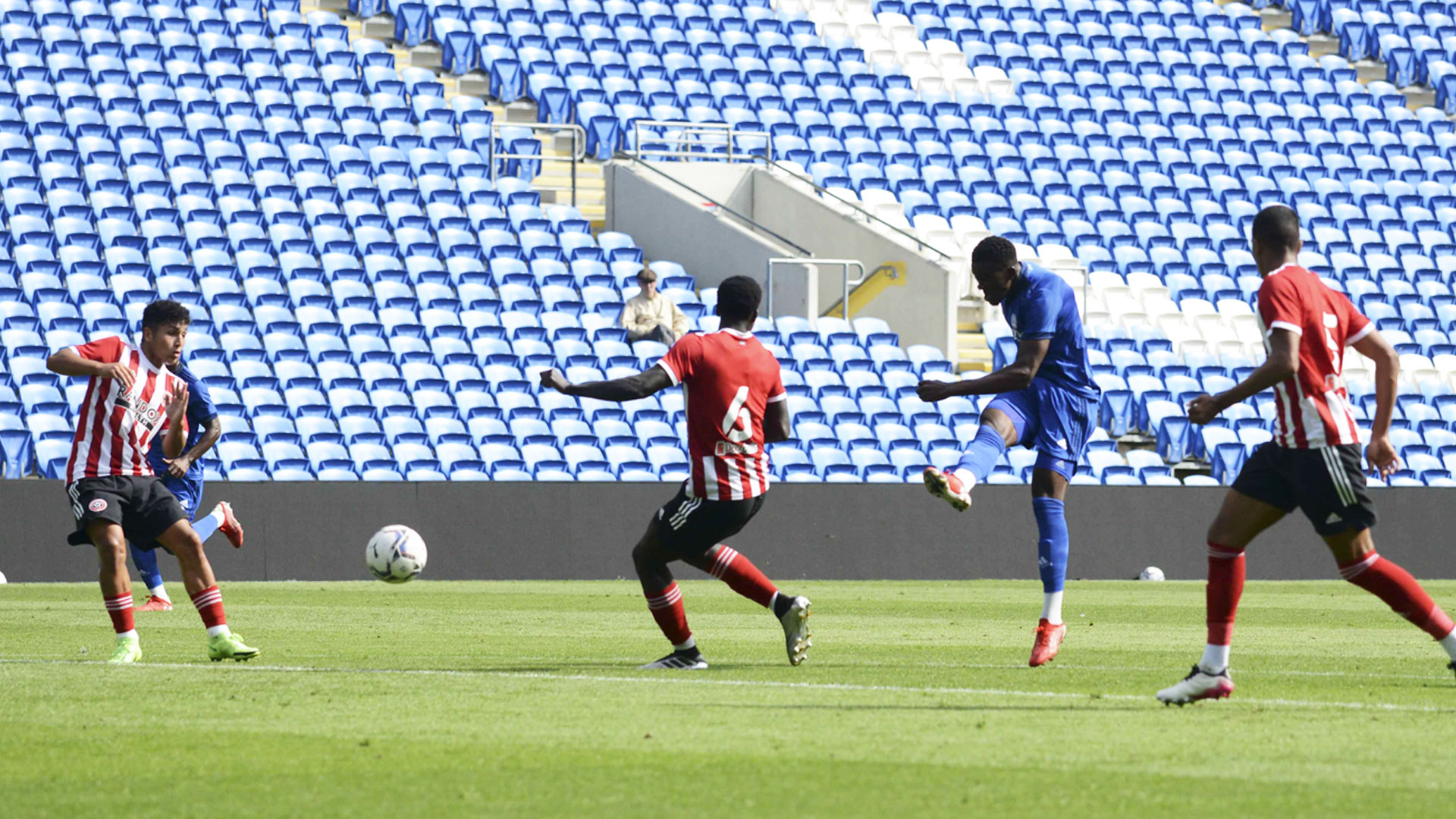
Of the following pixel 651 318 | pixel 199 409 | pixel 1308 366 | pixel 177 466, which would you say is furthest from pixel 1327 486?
pixel 651 318

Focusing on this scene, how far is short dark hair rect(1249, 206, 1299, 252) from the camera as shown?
286 inches

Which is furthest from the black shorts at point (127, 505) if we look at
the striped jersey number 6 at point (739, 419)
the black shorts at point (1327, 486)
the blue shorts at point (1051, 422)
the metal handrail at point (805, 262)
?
the metal handrail at point (805, 262)

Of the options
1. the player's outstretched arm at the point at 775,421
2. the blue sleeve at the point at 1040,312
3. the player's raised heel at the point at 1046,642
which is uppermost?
the blue sleeve at the point at 1040,312

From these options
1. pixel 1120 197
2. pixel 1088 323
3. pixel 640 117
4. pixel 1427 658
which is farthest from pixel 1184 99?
pixel 1427 658

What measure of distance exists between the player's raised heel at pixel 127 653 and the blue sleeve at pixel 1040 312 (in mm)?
4481

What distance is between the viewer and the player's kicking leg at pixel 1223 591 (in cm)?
719

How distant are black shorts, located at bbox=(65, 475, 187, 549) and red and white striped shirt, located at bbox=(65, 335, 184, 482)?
2.0 inches

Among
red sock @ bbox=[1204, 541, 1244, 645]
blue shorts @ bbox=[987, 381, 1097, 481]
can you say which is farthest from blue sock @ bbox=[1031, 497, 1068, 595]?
red sock @ bbox=[1204, 541, 1244, 645]

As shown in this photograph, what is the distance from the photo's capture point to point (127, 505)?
31.2 ft

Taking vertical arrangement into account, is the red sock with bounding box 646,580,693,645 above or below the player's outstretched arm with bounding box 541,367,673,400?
below

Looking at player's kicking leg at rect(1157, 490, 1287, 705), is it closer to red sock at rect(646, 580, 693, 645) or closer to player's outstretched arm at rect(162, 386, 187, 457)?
red sock at rect(646, 580, 693, 645)

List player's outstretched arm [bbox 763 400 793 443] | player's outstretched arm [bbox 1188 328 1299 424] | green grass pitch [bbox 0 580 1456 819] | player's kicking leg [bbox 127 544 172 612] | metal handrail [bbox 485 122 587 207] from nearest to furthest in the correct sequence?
green grass pitch [bbox 0 580 1456 819], player's outstretched arm [bbox 1188 328 1299 424], player's outstretched arm [bbox 763 400 793 443], player's kicking leg [bbox 127 544 172 612], metal handrail [bbox 485 122 587 207]

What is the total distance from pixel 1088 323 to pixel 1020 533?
5.77m

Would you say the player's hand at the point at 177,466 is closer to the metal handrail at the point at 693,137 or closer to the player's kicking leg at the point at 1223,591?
the player's kicking leg at the point at 1223,591
